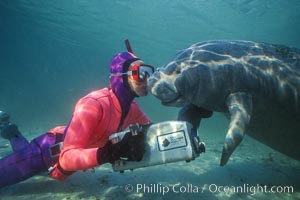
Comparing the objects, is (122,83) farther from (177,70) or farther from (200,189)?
(200,189)

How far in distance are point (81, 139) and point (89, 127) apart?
0.72 ft

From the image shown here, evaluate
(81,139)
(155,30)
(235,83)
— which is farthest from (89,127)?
(155,30)

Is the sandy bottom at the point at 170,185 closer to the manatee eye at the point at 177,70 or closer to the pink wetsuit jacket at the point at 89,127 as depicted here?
the pink wetsuit jacket at the point at 89,127

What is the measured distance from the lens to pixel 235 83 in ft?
14.0

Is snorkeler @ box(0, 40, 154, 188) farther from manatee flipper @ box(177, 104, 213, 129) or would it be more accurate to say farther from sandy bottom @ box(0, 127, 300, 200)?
manatee flipper @ box(177, 104, 213, 129)

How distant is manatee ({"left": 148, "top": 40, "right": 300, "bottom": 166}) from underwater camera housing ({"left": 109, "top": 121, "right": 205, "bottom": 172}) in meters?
0.84

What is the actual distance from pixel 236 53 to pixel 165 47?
43.7m

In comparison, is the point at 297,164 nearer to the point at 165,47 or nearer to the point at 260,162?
the point at 260,162

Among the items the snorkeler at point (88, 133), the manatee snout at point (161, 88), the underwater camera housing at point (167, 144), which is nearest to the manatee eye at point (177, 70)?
the manatee snout at point (161, 88)

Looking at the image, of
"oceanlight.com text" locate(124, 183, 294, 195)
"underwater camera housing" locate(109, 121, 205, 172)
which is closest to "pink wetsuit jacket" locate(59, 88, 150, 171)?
"underwater camera housing" locate(109, 121, 205, 172)

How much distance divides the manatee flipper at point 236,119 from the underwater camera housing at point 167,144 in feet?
2.09

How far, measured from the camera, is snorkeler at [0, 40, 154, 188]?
3.32 metres

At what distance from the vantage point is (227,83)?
4.26 metres

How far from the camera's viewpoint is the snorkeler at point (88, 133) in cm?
332
